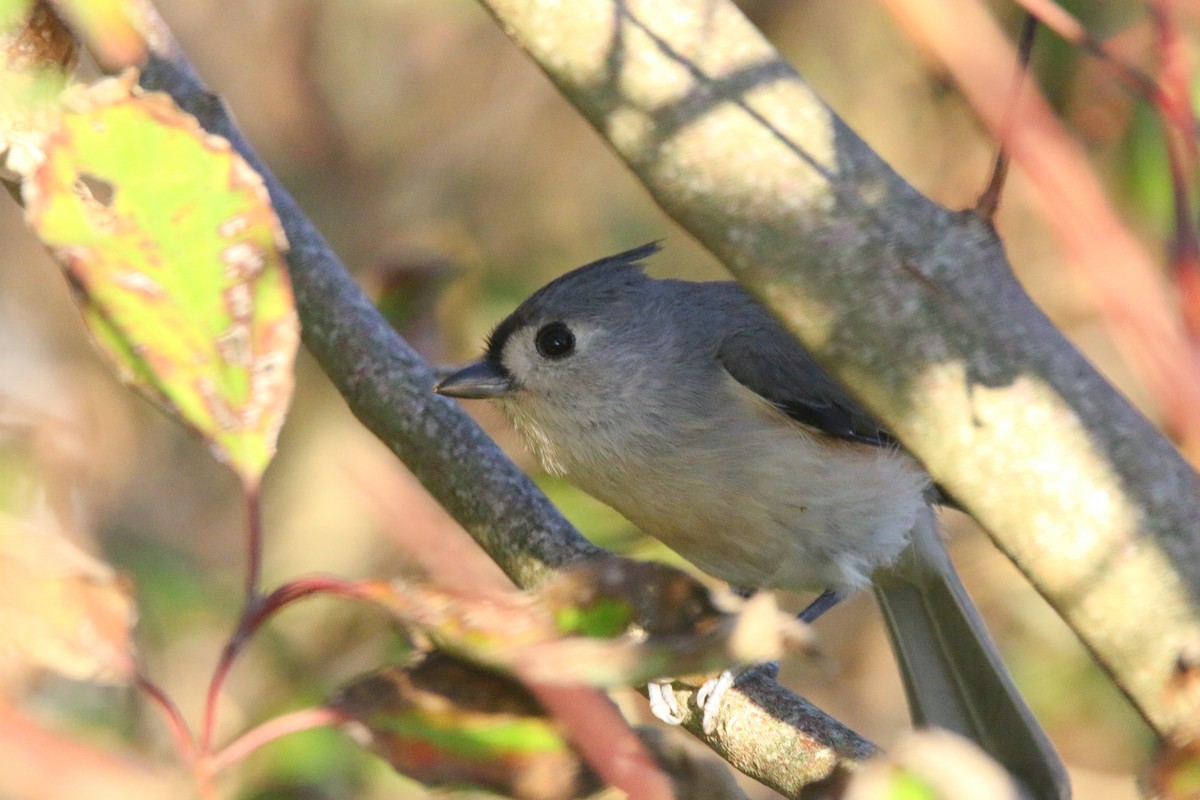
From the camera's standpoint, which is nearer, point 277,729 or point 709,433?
point 277,729

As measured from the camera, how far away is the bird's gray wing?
7.84ft

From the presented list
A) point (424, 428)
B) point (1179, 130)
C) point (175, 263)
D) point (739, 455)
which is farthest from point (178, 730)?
point (739, 455)

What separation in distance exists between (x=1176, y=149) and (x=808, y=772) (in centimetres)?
98

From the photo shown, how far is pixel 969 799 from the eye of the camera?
0.63 metres

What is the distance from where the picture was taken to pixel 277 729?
66cm

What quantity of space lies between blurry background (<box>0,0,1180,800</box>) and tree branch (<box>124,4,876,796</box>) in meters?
0.93

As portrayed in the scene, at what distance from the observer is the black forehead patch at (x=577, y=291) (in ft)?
8.21

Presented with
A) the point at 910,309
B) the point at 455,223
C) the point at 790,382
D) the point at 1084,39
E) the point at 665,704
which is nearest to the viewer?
the point at 1084,39

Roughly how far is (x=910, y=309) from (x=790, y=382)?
1.37 metres

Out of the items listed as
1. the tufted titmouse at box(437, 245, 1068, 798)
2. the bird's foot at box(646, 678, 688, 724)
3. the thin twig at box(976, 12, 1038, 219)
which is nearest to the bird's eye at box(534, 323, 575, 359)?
the tufted titmouse at box(437, 245, 1068, 798)

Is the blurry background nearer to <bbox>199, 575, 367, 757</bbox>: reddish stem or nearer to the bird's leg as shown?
the bird's leg

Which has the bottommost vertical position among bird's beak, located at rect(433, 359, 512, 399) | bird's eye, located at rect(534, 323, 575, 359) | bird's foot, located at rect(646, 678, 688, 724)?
bird's foot, located at rect(646, 678, 688, 724)

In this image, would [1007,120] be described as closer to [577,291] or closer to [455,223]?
[577,291]

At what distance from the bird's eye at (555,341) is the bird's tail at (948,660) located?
0.81 m
